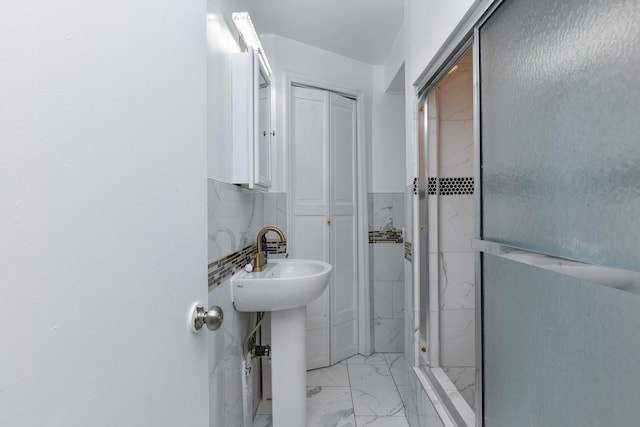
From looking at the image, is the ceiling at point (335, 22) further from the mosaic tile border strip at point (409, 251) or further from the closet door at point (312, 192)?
the mosaic tile border strip at point (409, 251)

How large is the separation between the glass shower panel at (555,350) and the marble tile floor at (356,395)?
99 centimetres

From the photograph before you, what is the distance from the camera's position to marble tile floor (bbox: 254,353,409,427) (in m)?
1.88

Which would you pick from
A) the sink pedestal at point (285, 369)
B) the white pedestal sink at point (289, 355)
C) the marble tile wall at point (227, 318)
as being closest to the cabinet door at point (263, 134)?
the marble tile wall at point (227, 318)

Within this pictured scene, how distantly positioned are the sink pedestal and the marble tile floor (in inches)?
10.1

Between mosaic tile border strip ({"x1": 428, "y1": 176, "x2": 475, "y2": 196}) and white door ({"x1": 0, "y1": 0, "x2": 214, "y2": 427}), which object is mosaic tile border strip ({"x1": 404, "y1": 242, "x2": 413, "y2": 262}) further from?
white door ({"x1": 0, "y1": 0, "x2": 214, "y2": 427})

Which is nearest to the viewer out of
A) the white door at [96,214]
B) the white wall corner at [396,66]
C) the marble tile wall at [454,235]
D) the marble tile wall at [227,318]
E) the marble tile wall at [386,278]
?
the white door at [96,214]

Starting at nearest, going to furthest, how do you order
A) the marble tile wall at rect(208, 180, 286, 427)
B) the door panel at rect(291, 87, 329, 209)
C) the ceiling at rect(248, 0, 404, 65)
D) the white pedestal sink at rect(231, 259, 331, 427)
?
the marble tile wall at rect(208, 180, 286, 427)
the white pedestal sink at rect(231, 259, 331, 427)
the ceiling at rect(248, 0, 404, 65)
the door panel at rect(291, 87, 329, 209)

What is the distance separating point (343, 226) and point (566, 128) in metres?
1.96

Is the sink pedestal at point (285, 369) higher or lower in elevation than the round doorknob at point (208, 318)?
lower

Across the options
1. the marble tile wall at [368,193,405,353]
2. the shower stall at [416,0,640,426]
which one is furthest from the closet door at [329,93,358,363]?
the shower stall at [416,0,640,426]

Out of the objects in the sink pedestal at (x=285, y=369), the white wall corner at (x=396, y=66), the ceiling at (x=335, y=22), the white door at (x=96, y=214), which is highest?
the ceiling at (x=335, y=22)

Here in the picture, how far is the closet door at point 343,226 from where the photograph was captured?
2.58 meters

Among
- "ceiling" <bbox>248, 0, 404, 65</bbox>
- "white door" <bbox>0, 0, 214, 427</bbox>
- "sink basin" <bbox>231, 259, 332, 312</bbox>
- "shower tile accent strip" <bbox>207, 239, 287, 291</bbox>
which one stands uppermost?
"ceiling" <bbox>248, 0, 404, 65</bbox>

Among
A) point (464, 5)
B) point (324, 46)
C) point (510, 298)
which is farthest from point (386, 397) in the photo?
point (324, 46)
